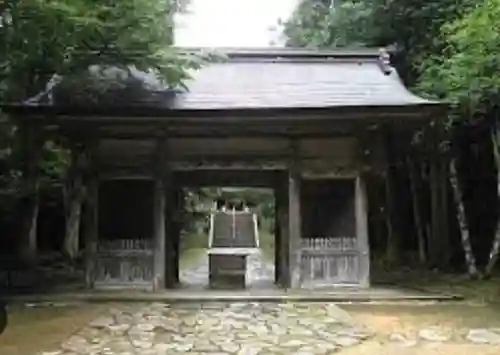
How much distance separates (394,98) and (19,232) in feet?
27.1

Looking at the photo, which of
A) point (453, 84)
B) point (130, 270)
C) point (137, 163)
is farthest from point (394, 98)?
point (130, 270)

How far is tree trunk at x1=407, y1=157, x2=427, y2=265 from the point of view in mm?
16969

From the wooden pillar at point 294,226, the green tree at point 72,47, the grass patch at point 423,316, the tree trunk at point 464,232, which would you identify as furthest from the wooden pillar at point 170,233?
the tree trunk at point 464,232

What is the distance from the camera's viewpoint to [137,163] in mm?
12664

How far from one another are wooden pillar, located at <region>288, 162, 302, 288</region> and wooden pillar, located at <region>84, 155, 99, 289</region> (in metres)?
3.41

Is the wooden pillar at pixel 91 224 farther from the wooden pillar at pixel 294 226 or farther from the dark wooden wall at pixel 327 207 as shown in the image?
the dark wooden wall at pixel 327 207

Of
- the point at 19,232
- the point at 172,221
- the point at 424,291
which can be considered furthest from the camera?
the point at 19,232

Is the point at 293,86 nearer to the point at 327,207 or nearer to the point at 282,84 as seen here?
the point at 282,84

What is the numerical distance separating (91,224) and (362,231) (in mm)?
4753

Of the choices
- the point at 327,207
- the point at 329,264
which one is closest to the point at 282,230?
the point at 327,207

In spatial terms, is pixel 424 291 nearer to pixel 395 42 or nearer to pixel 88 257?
pixel 88 257

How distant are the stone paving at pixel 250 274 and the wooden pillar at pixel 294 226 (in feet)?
5.33

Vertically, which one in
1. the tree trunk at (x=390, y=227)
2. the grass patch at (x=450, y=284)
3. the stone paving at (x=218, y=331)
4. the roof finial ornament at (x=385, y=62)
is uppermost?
the roof finial ornament at (x=385, y=62)

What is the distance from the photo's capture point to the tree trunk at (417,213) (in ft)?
55.7
